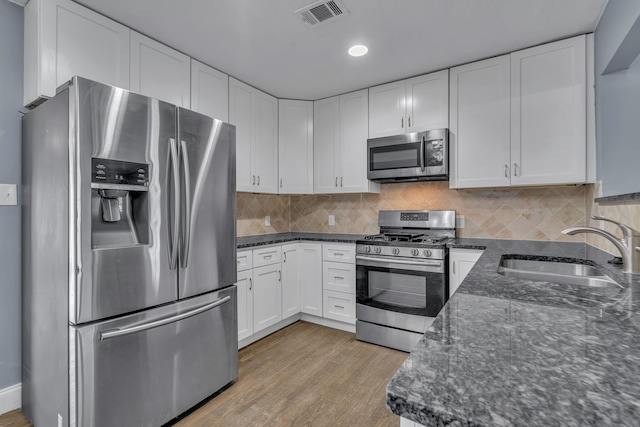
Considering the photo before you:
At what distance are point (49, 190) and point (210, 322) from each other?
114 centimetres

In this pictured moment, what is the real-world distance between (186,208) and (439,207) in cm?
Answer: 232

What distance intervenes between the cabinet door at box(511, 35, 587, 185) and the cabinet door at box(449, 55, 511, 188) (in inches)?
2.5

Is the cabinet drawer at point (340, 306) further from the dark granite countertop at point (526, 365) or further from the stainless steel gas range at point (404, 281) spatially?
the dark granite countertop at point (526, 365)

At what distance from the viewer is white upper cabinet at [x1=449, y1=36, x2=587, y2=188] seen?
2322 mm

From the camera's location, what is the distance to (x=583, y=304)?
87 cm

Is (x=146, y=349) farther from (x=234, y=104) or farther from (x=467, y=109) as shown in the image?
(x=467, y=109)

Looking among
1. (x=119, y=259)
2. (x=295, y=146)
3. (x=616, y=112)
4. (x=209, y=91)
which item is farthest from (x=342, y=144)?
(x=119, y=259)

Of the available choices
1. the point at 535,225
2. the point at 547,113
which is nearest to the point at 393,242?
the point at 535,225

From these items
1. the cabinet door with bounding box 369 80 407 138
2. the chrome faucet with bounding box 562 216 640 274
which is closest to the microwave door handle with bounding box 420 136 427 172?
the cabinet door with bounding box 369 80 407 138

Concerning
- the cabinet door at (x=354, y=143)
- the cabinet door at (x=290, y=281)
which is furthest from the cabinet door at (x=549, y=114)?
the cabinet door at (x=290, y=281)

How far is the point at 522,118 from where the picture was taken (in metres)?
2.49

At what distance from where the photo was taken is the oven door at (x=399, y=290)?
101 inches

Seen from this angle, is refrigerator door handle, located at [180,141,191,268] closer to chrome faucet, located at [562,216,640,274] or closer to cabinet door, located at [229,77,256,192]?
cabinet door, located at [229,77,256,192]

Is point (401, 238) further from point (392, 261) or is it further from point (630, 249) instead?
point (630, 249)
